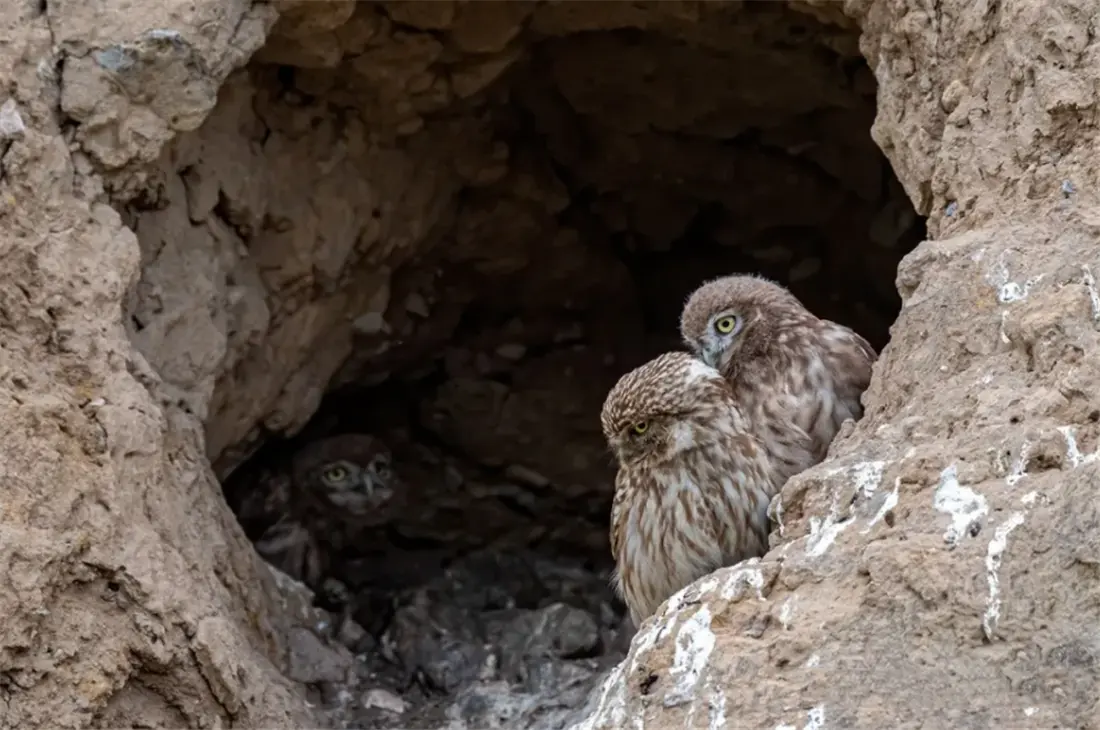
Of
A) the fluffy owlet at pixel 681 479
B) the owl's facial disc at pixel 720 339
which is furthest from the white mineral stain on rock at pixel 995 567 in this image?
the owl's facial disc at pixel 720 339

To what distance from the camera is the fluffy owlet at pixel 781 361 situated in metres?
4.41

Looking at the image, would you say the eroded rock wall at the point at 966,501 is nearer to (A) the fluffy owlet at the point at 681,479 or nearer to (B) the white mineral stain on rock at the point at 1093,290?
(B) the white mineral stain on rock at the point at 1093,290

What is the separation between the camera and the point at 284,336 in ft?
18.8

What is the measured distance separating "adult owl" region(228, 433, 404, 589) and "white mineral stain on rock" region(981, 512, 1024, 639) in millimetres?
3870

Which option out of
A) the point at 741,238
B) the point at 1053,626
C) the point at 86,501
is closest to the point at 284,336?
the point at 86,501

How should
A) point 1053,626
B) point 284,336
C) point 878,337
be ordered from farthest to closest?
point 878,337 < point 284,336 < point 1053,626

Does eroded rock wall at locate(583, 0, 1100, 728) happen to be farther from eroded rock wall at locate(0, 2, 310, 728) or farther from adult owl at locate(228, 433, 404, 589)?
adult owl at locate(228, 433, 404, 589)

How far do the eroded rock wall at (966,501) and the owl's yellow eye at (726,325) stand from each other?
95 centimetres

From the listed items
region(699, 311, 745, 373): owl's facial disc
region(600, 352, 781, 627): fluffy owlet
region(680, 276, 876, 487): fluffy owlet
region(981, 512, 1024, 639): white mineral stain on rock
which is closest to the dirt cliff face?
region(981, 512, 1024, 639): white mineral stain on rock

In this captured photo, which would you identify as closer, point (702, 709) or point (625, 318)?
point (702, 709)

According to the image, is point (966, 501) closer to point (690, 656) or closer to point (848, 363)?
point (690, 656)

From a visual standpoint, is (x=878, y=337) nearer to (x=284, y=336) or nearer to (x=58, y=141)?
(x=284, y=336)

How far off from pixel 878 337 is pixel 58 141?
407 cm

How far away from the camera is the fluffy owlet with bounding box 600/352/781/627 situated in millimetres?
4121
